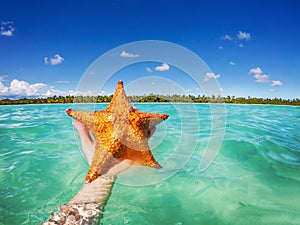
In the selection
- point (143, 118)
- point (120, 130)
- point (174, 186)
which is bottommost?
point (174, 186)

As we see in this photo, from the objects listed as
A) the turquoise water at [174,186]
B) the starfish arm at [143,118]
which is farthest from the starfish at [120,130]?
the turquoise water at [174,186]

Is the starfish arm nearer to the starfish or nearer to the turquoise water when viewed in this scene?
the starfish

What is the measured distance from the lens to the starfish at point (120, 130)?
2.51 m

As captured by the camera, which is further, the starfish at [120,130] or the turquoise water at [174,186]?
the turquoise water at [174,186]

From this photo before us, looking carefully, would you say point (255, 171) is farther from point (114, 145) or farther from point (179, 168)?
point (114, 145)

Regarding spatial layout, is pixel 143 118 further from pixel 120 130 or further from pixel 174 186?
pixel 174 186

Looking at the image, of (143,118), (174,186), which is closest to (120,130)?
(143,118)

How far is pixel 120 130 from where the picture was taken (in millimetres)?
2574

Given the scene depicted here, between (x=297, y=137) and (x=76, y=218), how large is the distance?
10.5 m

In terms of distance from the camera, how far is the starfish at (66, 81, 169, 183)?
2.51 m

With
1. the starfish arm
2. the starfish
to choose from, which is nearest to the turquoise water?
the starfish

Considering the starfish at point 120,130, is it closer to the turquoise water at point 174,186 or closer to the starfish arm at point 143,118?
the starfish arm at point 143,118

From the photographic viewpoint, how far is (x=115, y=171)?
2.60 metres

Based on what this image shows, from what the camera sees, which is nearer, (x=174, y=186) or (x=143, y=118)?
(x=143, y=118)
